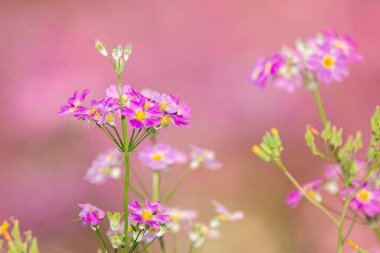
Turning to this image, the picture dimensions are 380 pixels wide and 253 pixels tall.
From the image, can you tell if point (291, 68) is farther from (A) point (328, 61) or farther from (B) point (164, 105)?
(B) point (164, 105)

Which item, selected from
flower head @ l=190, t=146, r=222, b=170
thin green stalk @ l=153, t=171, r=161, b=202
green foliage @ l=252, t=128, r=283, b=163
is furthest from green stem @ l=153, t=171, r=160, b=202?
green foliage @ l=252, t=128, r=283, b=163

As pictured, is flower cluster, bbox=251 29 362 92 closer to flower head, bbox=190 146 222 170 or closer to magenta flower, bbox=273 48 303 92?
magenta flower, bbox=273 48 303 92

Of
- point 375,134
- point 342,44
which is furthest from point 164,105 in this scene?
point 342,44

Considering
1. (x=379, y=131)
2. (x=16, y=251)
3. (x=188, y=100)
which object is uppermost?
(x=188, y=100)

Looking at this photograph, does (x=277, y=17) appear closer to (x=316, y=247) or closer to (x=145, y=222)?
(x=316, y=247)

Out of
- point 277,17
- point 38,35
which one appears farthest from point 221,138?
point 38,35

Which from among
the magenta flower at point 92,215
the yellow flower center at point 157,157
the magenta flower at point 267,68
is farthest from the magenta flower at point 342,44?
the magenta flower at point 92,215
